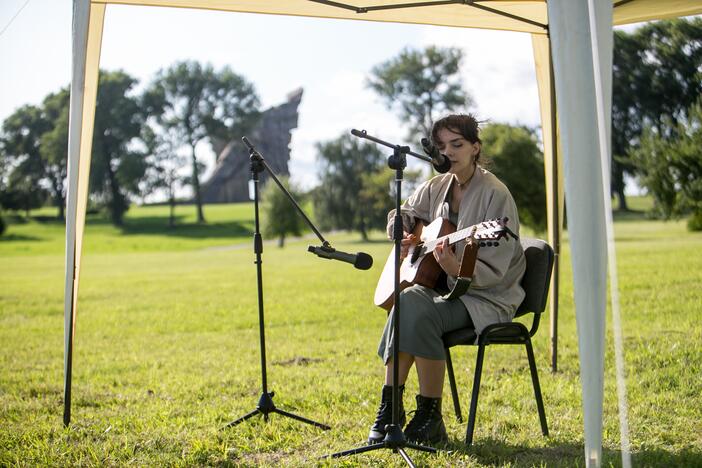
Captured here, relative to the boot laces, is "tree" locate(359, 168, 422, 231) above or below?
above

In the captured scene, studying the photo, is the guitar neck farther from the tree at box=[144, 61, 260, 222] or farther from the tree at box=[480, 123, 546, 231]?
the tree at box=[144, 61, 260, 222]

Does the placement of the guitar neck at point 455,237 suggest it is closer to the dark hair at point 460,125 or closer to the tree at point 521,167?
the dark hair at point 460,125

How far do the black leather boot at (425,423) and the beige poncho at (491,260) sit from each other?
0.46 meters

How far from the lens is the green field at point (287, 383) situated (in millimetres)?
4227

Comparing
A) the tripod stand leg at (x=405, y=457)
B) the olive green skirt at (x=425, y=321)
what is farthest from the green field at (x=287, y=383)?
the olive green skirt at (x=425, y=321)

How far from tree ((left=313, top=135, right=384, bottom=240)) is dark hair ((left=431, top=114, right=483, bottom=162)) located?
39.5 metres

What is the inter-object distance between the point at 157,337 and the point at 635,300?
6.22 metres

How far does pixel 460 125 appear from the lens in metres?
4.27

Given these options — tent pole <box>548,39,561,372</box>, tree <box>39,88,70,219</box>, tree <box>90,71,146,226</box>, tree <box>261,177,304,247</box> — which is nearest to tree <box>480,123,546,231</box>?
tree <box>261,177,304,247</box>

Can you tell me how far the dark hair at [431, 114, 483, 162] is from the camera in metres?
4.27

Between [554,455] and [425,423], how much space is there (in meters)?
0.66

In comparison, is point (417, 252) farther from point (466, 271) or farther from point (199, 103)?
point (199, 103)

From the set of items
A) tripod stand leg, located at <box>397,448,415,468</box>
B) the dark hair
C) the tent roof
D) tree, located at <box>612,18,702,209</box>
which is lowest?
tripod stand leg, located at <box>397,448,415,468</box>

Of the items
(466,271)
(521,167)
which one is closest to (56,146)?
(521,167)
